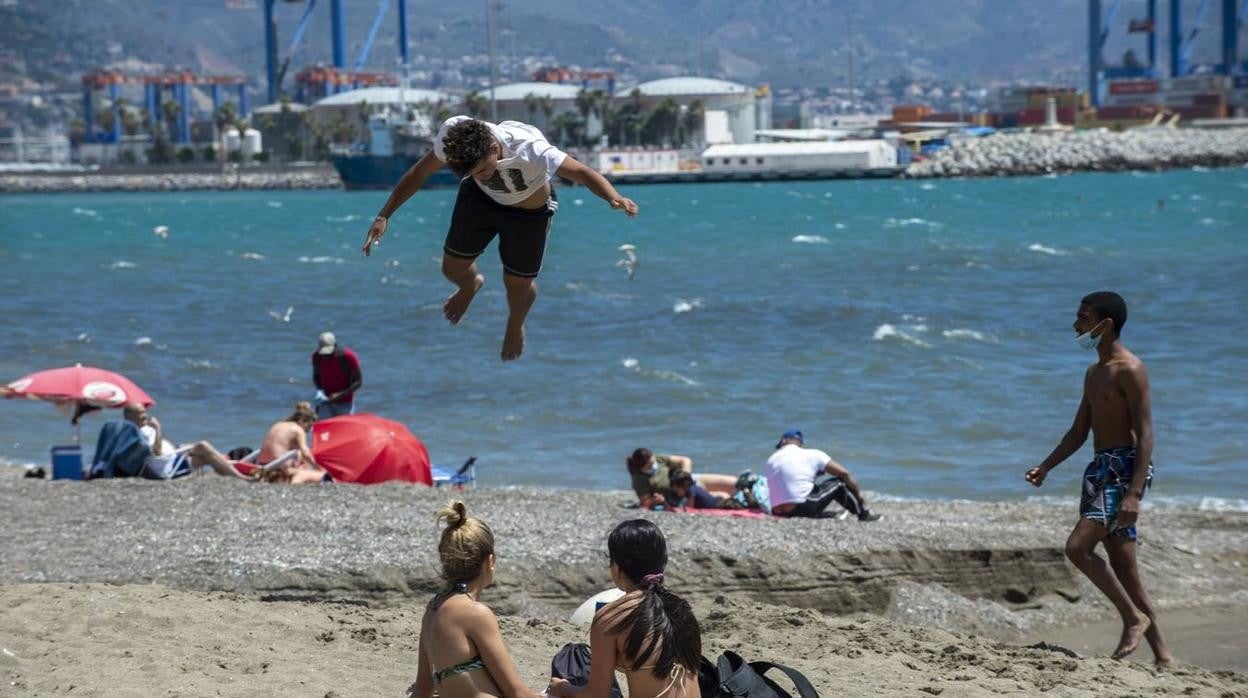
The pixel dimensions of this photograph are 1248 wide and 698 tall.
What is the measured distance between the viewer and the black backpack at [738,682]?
6.23 metres

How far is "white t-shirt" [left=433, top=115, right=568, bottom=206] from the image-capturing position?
712 centimetres

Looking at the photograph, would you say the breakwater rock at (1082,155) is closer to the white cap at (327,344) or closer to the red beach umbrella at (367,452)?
the white cap at (327,344)

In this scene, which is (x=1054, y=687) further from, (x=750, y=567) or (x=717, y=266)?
(x=717, y=266)

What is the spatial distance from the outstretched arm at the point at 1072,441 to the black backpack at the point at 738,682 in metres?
2.54

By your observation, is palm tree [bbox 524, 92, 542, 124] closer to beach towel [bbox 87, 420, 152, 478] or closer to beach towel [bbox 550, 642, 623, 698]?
beach towel [bbox 87, 420, 152, 478]

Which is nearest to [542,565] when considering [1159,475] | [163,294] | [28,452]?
[1159,475]

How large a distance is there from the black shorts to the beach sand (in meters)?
2.02

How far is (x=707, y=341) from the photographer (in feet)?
96.3

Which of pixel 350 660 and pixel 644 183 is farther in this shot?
pixel 644 183

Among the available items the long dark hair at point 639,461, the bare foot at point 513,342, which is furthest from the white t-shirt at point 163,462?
the bare foot at point 513,342

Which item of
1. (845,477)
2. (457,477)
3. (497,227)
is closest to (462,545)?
(497,227)

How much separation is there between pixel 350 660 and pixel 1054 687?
3.39 metres

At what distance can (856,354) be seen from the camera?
1061 inches

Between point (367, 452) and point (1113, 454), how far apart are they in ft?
23.1
